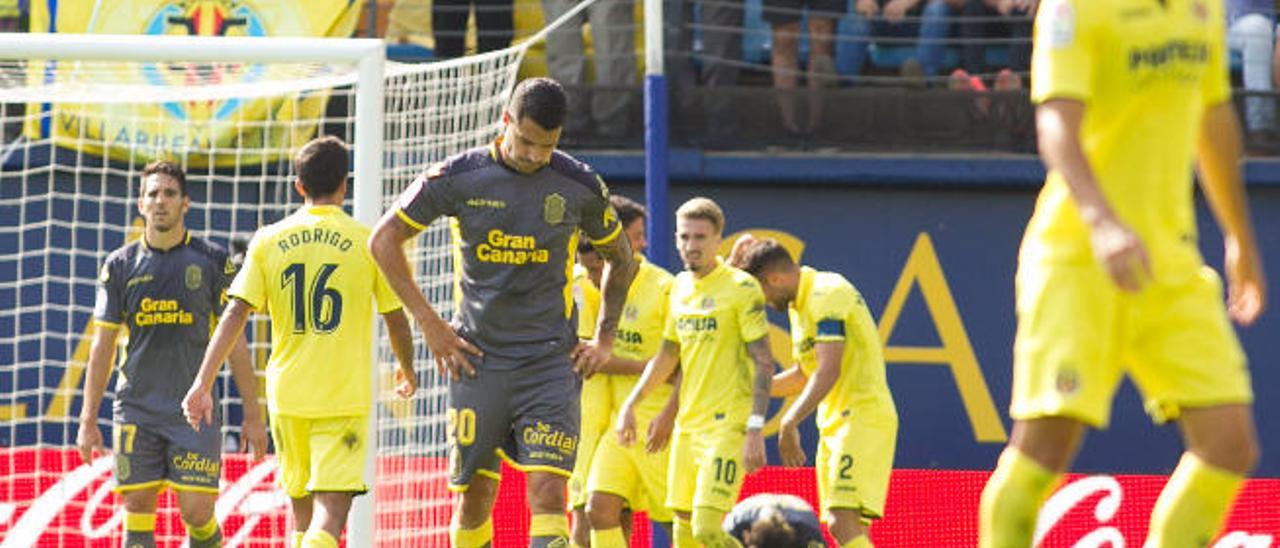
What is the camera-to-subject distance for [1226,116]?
5.87 meters

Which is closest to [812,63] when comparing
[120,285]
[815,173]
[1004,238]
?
[815,173]

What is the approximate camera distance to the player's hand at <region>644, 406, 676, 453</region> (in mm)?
10633

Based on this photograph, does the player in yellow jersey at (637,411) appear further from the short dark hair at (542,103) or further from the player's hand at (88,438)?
the short dark hair at (542,103)

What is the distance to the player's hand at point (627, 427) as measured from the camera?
10500mm

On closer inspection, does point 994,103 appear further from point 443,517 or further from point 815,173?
point 443,517

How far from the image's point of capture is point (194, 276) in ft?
34.1

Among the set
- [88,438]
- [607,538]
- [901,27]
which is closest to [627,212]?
[607,538]

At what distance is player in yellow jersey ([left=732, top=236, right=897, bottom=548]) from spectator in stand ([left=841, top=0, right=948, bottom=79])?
13.2 feet

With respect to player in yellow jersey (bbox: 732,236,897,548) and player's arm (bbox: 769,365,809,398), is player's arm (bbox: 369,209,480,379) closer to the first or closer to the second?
player in yellow jersey (bbox: 732,236,897,548)

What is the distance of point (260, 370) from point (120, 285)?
118 inches

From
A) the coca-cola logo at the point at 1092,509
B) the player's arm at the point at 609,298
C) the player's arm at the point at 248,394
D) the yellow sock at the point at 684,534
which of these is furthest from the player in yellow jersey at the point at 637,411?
the coca-cola logo at the point at 1092,509

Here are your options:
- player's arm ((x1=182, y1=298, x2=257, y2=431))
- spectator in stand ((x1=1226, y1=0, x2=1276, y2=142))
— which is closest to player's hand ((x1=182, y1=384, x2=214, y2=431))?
player's arm ((x1=182, y1=298, x2=257, y2=431))

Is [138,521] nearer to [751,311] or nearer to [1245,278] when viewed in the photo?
[751,311]

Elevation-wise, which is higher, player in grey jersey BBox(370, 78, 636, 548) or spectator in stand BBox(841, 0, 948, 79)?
spectator in stand BBox(841, 0, 948, 79)
